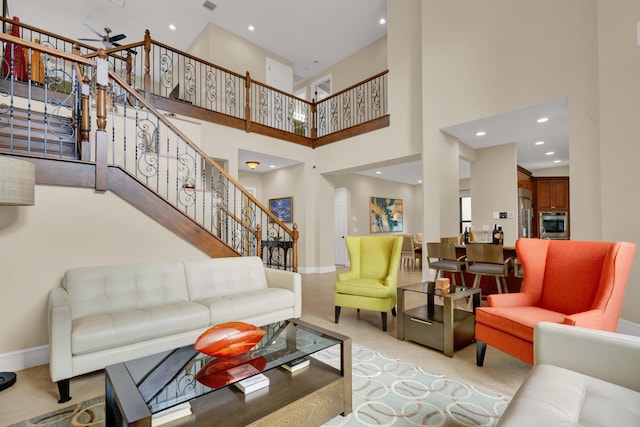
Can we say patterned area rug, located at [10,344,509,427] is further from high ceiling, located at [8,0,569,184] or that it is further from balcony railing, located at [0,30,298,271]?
high ceiling, located at [8,0,569,184]

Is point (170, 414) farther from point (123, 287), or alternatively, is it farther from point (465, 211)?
point (465, 211)

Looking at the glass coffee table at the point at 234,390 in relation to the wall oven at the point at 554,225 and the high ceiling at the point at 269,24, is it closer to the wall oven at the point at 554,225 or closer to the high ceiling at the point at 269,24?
the high ceiling at the point at 269,24

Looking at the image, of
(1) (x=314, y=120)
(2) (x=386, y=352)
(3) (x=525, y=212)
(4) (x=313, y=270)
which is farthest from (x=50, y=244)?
(3) (x=525, y=212)

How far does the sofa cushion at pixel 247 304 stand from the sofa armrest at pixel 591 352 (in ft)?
7.41

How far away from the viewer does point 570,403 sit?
1.21 m

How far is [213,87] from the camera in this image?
23.6ft

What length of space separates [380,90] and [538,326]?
6860 millimetres

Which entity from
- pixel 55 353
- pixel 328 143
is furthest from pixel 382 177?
pixel 55 353

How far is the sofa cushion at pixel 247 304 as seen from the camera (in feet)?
9.23

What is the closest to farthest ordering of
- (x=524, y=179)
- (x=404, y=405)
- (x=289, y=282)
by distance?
(x=404, y=405) → (x=289, y=282) → (x=524, y=179)

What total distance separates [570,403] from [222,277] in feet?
9.75

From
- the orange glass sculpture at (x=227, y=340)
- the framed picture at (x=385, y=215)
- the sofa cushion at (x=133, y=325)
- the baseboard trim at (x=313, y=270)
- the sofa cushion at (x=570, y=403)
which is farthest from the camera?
the framed picture at (x=385, y=215)

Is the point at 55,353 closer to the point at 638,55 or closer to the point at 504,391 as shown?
the point at 504,391

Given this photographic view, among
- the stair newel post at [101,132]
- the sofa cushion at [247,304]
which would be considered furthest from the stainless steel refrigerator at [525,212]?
the stair newel post at [101,132]
